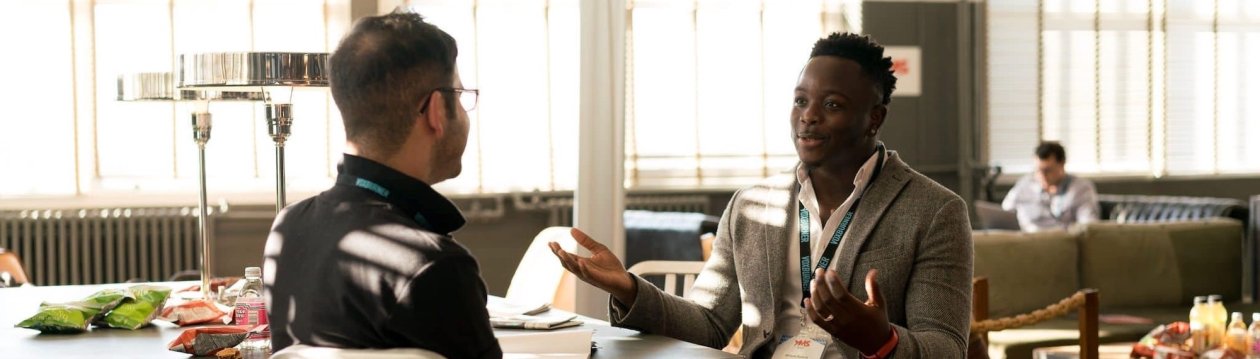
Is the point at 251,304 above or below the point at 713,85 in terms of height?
below

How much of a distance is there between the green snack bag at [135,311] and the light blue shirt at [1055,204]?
7.01 metres

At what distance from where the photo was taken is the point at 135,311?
2.85 meters

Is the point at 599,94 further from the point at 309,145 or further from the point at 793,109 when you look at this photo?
the point at 309,145

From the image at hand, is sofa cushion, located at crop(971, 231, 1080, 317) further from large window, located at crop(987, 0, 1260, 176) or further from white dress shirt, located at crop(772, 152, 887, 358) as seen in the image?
large window, located at crop(987, 0, 1260, 176)

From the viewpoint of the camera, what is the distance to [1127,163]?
11.0 meters

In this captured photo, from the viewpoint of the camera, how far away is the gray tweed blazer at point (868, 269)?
2.53 meters

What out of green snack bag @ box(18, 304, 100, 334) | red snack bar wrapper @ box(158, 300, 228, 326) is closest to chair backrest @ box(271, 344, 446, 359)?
green snack bag @ box(18, 304, 100, 334)

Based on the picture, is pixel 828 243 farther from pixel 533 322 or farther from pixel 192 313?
pixel 192 313

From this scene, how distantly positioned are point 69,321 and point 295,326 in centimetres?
120

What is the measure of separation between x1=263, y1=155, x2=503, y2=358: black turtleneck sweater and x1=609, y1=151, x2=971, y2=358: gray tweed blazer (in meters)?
0.96

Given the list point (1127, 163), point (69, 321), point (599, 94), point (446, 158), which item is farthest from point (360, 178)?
point (1127, 163)

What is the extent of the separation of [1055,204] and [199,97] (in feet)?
22.5

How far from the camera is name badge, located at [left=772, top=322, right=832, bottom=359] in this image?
8.42 ft

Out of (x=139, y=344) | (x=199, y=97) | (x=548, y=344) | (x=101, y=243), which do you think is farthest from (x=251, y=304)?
(x=101, y=243)
